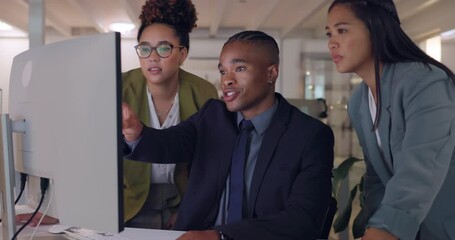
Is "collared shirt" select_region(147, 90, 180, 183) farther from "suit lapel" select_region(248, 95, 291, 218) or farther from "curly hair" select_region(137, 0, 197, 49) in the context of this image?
"suit lapel" select_region(248, 95, 291, 218)

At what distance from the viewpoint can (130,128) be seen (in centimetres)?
142

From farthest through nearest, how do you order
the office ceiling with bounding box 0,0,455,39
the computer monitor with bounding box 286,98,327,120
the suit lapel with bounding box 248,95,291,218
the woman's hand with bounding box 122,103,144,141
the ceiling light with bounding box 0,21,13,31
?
the ceiling light with bounding box 0,21,13,31 → the office ceiling with bounding box 0,0,455,39 → the computer monitor with bounding box 286,98,327,120 → the suit lapel with bounding box 248,95,291,218 → the woman's hand with bounding box 122,103,144,141

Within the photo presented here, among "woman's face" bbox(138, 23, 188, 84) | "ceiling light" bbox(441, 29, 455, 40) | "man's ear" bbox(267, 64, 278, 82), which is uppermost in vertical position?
"ceiling light" bbox(441, 29, 455, 40)

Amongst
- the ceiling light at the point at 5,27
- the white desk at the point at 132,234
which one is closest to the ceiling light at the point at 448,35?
the white desk at the point at 132,234

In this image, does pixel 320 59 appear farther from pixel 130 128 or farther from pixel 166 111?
pixel 130 128

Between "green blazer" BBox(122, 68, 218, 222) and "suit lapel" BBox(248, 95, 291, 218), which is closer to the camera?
"suit lapel" BBox(248, 95, 291, 218)

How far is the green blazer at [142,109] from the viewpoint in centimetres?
192

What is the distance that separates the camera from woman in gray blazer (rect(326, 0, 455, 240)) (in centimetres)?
109

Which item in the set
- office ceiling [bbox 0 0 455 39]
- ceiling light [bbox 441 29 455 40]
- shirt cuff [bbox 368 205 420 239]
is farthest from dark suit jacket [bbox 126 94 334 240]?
ceiling light [bbox 441 29 455 40]

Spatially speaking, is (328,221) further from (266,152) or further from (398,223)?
(398,223)

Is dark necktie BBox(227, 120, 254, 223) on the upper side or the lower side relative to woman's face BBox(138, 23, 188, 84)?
lower

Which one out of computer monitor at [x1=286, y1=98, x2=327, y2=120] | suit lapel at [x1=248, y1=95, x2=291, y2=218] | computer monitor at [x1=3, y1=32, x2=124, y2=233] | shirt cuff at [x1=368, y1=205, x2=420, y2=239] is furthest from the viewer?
computer monitor at [x1=286, y1=98, x2=327, y2=120]

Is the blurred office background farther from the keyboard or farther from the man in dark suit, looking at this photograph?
the keyboard

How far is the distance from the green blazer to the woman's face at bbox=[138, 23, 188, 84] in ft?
0.15
